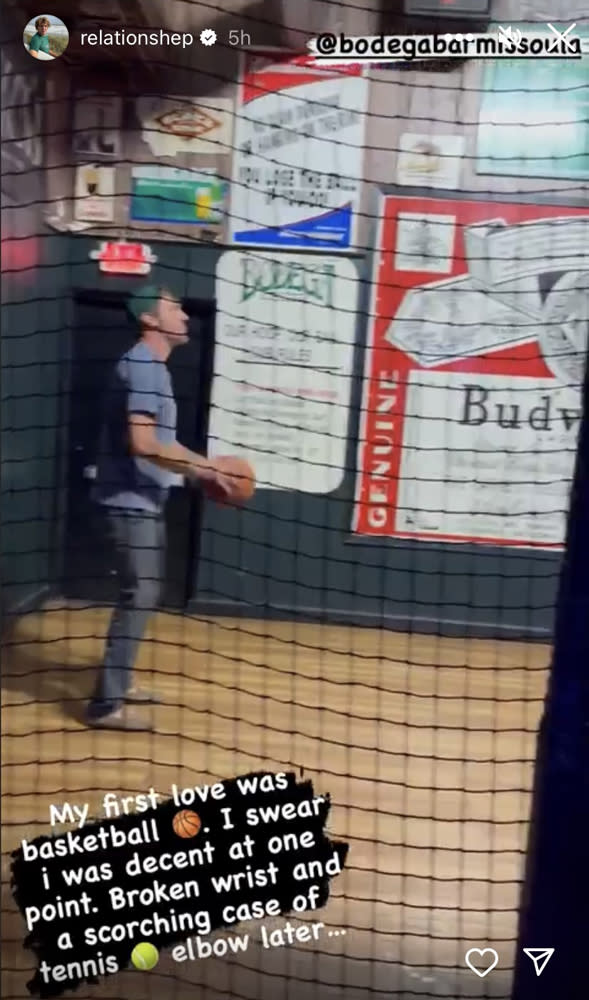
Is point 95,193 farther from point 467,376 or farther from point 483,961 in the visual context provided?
point 483,961

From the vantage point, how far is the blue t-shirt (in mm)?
2357

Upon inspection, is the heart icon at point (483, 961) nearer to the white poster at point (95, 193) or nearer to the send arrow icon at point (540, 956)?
the send arrow icon at point (540, 956)

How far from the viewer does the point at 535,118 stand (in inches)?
86.3

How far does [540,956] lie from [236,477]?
1191 millimetres

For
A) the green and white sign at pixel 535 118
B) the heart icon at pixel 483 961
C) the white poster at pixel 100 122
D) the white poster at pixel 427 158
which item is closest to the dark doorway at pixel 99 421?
the white poster at pixel 100 122

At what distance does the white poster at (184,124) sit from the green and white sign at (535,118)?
511 millimetres

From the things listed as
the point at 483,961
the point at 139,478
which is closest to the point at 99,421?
the point at 139,478

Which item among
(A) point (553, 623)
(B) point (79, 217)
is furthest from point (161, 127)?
(A) point (553, 623)

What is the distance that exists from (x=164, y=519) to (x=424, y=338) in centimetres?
79

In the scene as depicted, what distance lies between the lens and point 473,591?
9.68 feet

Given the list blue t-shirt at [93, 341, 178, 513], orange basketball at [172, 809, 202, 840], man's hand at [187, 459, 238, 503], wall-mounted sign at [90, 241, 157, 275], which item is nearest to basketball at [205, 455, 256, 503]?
man's hand at [187, 459, 238, 503]

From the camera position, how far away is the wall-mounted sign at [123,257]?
8.04 feet

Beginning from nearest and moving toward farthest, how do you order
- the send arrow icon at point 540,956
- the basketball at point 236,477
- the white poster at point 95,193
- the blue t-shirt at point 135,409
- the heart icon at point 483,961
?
the send arrow icon at point 540,956 → the heart icon at point 483,961 → the white poster at point 95,193 → the blue t-shirt at point 135,409 → the basketball at point 236,477

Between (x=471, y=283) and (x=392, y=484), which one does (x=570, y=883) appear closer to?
(x=392, y=484)
